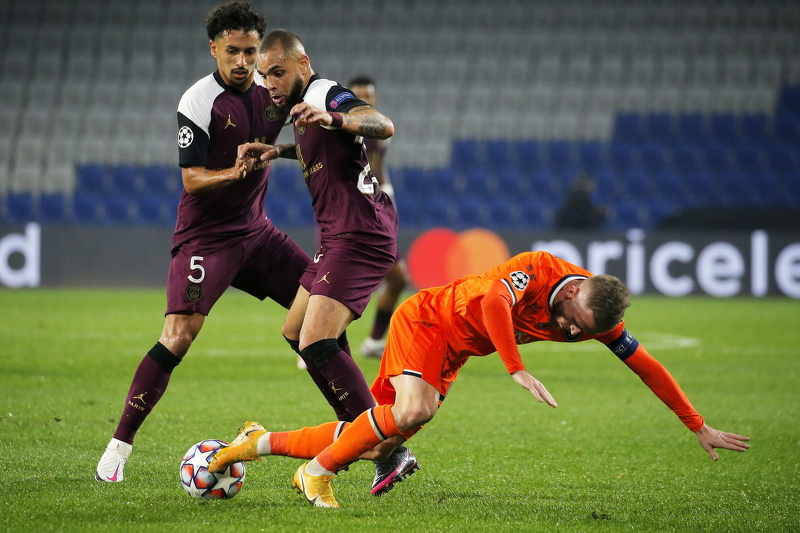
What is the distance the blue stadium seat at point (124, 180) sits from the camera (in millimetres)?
17672

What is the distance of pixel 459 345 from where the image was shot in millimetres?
3836

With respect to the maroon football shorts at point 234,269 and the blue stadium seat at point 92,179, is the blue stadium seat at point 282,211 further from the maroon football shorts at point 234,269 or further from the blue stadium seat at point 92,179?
the maroon football shorts at point 234,269

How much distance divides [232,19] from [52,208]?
14074 mm

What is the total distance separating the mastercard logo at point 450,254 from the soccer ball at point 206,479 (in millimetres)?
11068

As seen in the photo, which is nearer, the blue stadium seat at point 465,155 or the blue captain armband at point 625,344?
the blue captain armband at point 625,344

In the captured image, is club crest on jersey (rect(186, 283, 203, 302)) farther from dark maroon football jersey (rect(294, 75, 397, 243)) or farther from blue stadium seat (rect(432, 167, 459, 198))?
blue stadium seat (rect(432, 167, 459, 198))

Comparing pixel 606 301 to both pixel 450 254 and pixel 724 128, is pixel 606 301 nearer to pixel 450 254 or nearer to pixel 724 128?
pixel 450 254

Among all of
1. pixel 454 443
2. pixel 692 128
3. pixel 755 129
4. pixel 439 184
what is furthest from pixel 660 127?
pixel 454 443

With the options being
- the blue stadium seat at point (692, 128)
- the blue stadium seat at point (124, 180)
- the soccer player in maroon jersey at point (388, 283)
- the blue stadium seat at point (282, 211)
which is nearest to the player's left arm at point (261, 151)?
the soccer player in maroon jersey at point (388, 283)

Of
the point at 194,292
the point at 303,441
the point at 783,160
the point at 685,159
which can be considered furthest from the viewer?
the point at 685,159

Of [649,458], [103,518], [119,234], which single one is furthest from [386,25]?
[103,518]

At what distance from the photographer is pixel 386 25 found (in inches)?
803

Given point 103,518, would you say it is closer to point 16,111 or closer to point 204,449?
point 204,449

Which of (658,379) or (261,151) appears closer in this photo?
(658,379)
